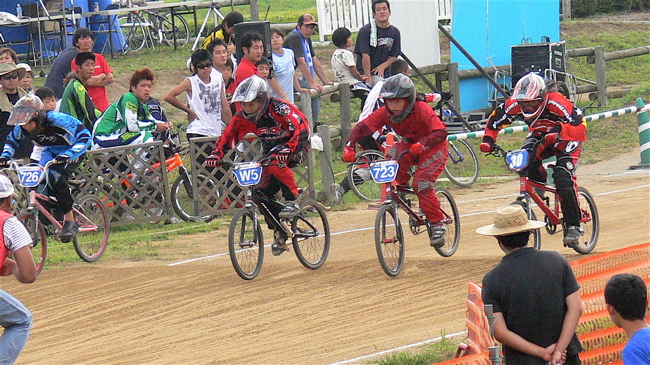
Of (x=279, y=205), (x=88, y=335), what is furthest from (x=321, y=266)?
(x=88, y=335)

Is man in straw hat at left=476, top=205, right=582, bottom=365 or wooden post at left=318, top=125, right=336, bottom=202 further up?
man in straw hat at left=476, top=205, right=582, bottom=365

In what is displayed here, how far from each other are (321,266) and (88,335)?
3.15 m

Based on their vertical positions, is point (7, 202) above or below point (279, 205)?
above

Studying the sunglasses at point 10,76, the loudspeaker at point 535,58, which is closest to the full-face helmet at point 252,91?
the sunglasses at point 10,76

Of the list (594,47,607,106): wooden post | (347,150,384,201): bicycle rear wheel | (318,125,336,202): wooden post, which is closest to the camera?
(318,125,336,202): wooden post

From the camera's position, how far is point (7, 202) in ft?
23.0

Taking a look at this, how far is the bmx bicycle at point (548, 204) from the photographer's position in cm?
1084

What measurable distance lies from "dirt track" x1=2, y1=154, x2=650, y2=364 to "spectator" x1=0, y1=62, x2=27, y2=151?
251 centimetres

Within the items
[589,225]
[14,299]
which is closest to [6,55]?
[589,225]

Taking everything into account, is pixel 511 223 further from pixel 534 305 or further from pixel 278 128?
pixel 278 128

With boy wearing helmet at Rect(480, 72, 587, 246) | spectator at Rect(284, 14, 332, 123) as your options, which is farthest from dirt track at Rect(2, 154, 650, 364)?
spectator at Rect(284, 14, 332, 123)

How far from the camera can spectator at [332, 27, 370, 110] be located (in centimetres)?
1695

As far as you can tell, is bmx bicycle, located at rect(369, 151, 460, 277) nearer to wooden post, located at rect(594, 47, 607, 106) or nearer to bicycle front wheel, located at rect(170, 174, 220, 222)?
bicycle front wheel, located at rect(170, 174, 220, 222)

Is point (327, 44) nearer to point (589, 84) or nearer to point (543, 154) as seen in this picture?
point (589, 84)
